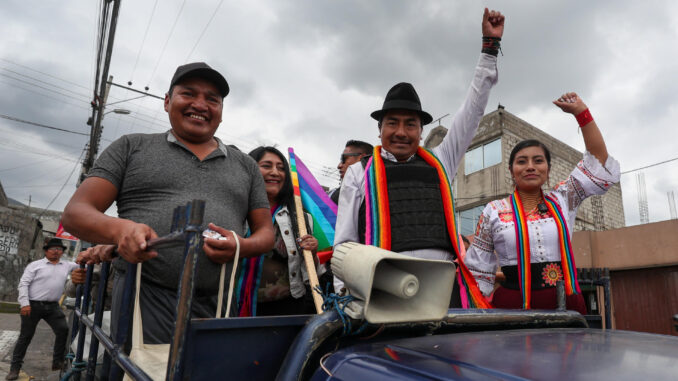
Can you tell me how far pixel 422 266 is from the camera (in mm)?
1079

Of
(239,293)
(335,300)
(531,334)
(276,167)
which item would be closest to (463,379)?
(335,300)

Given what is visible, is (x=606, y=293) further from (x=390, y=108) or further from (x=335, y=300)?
(x=335, y=300)

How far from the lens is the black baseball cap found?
195cm

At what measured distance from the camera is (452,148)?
258 cm

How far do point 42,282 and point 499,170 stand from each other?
12.8 meters

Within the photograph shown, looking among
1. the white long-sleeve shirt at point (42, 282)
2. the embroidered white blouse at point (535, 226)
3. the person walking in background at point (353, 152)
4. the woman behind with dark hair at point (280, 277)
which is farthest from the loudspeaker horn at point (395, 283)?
the white long-sleeve shirt at point (42, 282)

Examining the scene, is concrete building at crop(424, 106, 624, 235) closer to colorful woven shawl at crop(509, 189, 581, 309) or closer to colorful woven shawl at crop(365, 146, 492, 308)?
colorful woven shawl at crop(509, 189, 581, 309)

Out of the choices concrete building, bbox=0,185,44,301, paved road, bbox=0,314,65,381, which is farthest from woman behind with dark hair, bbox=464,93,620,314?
concrete building, bbox=0,185,44,301

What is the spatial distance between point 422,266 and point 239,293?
183 centimetres

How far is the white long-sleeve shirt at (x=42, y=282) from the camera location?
258 inches

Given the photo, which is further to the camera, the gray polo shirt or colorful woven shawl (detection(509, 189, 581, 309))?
colorful woven shawl (detection(509, 189, 581, 309))

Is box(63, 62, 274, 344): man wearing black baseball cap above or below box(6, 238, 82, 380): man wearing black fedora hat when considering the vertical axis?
above

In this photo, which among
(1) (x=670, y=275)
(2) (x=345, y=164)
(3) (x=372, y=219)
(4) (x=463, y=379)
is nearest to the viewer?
(4) (x=463, y=379)

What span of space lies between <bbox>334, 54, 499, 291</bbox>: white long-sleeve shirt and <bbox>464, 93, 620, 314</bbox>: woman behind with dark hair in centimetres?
40
